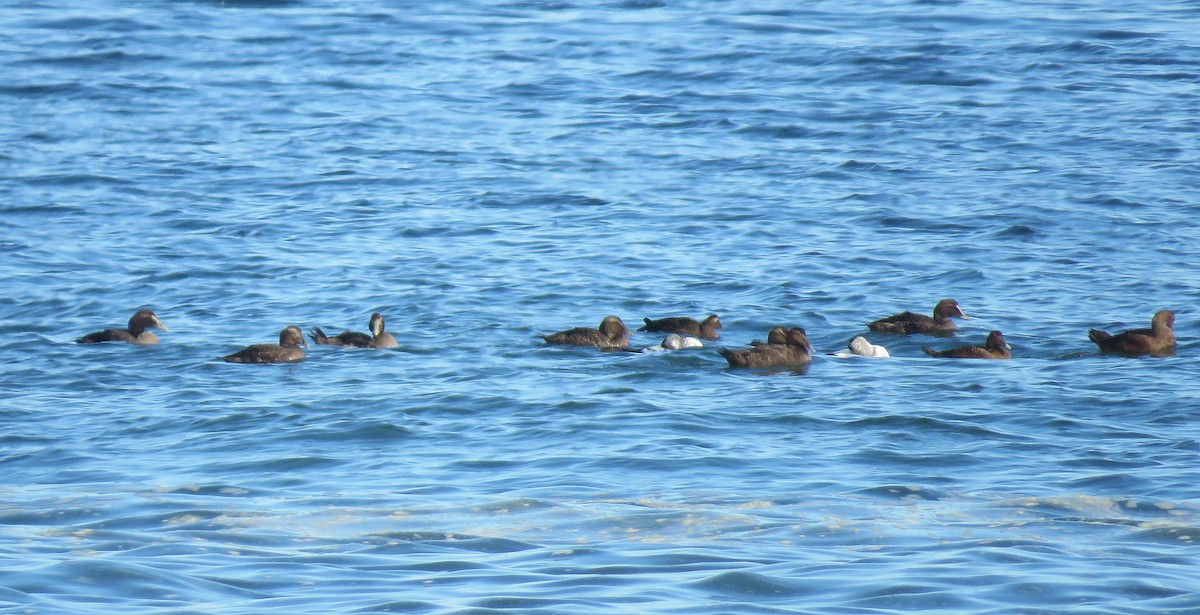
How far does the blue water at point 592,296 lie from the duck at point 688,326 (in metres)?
0.16

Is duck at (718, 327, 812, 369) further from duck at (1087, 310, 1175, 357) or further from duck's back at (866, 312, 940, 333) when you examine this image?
duck at (1087, 310, 1175, 357)

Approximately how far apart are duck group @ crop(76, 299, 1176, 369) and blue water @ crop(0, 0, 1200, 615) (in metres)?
0.16

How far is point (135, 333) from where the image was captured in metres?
13.9

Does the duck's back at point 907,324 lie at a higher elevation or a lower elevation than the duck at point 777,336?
lower

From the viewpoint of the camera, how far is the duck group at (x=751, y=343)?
509 inches

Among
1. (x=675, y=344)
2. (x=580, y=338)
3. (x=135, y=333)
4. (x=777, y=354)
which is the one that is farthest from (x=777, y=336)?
(x=135, y=333)

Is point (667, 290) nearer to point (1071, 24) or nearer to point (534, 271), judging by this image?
point (534, 271)

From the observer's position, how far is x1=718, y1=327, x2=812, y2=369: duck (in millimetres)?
12844

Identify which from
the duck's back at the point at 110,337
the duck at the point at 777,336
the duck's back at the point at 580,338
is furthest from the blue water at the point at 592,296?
the duck at the point at 777,336

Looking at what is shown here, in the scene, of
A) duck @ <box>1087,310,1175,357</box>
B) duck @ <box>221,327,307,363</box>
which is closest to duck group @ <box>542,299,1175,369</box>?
duck @ <box>1087,310,1175,357</box>

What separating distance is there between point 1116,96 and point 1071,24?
5.03 meters

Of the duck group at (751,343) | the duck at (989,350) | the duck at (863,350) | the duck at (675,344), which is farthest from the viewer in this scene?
the duck at (675,344)

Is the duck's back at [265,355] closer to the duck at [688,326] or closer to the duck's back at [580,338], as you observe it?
the duck's back at [580,338]

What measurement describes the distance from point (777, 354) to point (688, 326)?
1.27 metres
